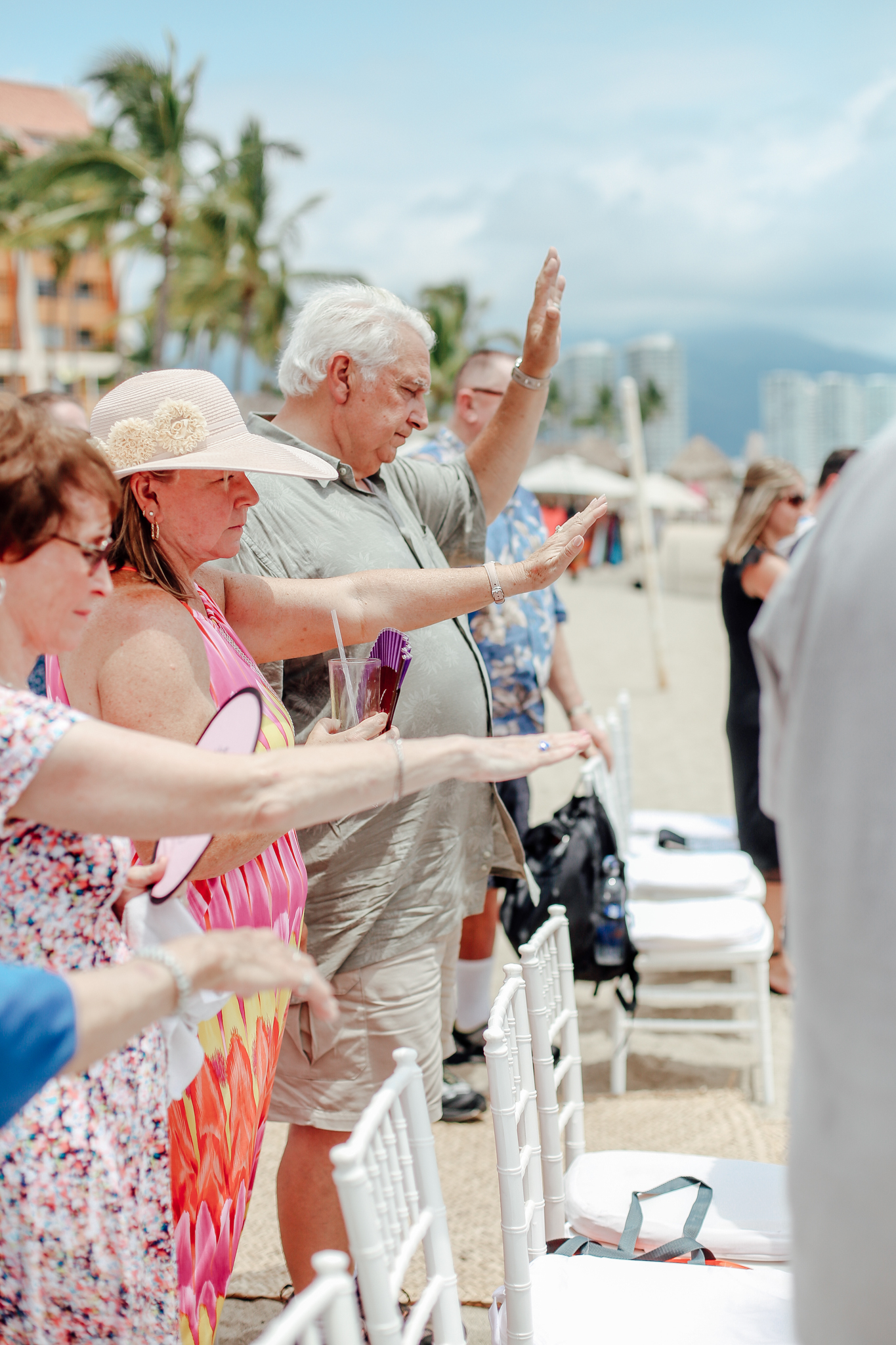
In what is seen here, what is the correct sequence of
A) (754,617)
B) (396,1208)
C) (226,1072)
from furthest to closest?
(754,617), (226,1072), (396,1208)

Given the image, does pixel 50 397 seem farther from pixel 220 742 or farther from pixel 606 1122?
pixel 606 1122

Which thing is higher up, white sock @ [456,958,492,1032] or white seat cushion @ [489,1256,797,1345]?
white seat cushion @ [489,1256,797,1345]

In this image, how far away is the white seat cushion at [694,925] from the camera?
→ 3.52 m

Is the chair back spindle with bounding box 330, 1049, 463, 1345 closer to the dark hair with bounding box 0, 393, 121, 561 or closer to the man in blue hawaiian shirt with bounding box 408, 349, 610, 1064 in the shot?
the dark hair with bounding box 0, 393, 121, 561

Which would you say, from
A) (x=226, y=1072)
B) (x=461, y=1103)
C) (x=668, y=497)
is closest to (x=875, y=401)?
(x=668, y=497)

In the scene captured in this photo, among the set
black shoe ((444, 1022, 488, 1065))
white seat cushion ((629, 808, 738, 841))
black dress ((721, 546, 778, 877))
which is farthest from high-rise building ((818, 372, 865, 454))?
black shoe ((444, 1022, 488, 1065))

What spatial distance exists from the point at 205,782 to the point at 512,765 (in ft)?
1.21

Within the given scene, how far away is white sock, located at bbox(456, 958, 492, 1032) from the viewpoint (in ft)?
12.3

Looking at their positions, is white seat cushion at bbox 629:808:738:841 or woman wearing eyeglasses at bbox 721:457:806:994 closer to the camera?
woman wearing eyeglasses at bbox 721:457:806:994

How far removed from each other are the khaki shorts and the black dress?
2.04 meters

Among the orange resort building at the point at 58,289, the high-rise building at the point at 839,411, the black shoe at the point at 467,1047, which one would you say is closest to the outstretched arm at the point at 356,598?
the black shoe at the point at 467,1047

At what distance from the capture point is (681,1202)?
76.4 inches

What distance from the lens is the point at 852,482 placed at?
2.72ft

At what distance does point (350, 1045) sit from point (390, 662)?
2.80 ft
